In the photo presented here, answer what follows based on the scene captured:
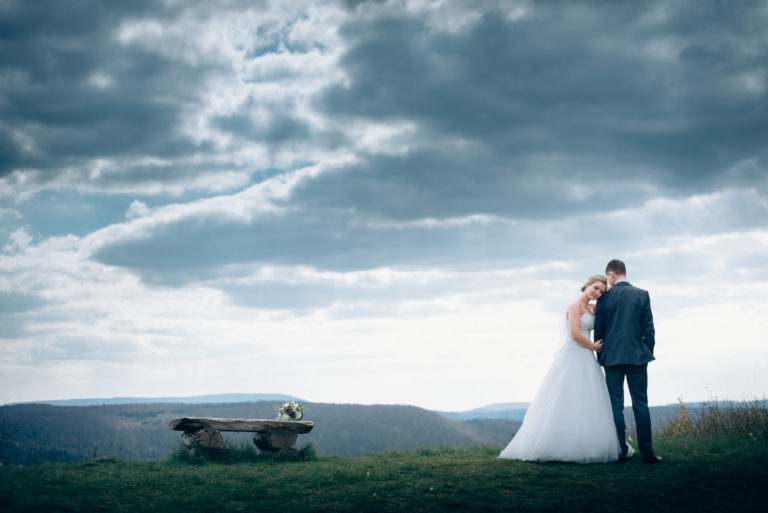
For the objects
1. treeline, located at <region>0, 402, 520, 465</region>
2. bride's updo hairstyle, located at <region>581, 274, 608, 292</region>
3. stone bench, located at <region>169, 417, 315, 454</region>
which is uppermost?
bride's updo hairstyle, located at <region>581, 274, 608, 292</region>

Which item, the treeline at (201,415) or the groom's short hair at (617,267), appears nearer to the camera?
the groom's short hair at (617,267)

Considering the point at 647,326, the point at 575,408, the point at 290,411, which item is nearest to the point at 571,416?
the point at 575,408

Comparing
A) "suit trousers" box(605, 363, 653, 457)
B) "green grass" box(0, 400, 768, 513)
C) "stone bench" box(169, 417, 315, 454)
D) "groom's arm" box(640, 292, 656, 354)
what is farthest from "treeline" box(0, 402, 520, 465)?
"groom's arm" box(640, 292, 656, 354)

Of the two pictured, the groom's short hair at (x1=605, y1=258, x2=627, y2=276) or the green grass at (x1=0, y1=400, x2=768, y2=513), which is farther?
the groom's short hair at (x1=605, y1=258, x2=627, y2=276)

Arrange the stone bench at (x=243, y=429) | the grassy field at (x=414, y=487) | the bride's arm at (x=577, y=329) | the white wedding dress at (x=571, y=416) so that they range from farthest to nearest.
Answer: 1. the stone bench at (x=243, y=429)
2. the bride's arm at (x=577, y=329)
3. the white wedding dress at (x=571, y=416)
4. the grassy field at (x=414, y=487)

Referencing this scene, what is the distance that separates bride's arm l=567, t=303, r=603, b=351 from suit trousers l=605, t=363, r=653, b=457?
0.48 meters

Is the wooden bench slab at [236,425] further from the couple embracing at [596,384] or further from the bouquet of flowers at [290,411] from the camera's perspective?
the couple embracing at [596,384]

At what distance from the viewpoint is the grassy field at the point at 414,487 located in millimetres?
7879

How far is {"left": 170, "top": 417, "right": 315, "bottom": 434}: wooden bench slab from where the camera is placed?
13586 mm

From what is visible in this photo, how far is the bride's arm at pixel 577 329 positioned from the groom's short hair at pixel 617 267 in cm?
101

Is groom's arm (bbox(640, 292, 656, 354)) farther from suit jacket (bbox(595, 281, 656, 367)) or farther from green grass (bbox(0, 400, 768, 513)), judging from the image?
green grass (bbox(0, 400, 768, 513))

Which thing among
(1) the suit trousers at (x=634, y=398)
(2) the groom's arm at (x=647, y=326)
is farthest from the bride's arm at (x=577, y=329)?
(2) the groom's arm at (x=647, y=326)

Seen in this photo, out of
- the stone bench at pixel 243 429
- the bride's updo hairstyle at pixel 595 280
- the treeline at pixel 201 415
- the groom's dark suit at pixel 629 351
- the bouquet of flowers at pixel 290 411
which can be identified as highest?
the bride's updo hairstyle at pixel 595 280

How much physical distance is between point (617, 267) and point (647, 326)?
51.4 inches
